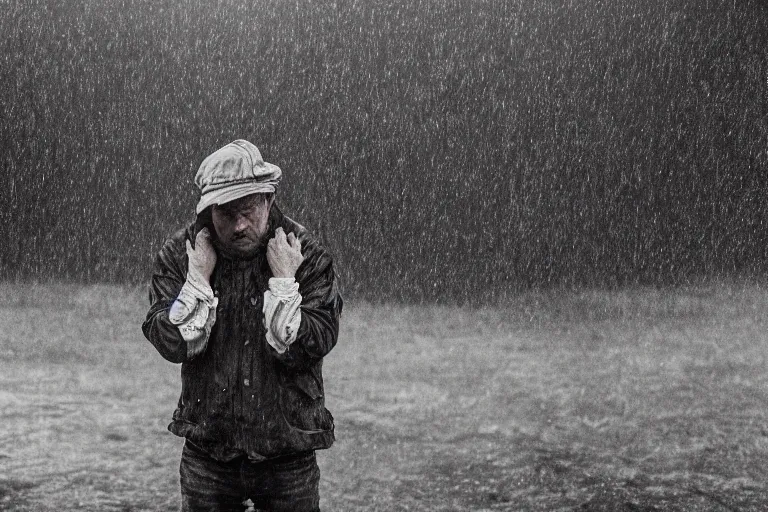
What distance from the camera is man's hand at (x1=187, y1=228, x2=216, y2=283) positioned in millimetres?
3225

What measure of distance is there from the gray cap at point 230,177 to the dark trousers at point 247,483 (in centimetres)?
97

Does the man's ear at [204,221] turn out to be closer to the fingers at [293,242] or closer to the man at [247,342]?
the man at [247,342]

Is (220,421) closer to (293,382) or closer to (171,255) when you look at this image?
(293,382)

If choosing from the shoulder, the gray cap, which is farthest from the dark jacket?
the gray cap

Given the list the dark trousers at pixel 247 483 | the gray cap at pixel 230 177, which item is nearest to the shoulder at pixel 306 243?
the gray cap at pixel 230 177

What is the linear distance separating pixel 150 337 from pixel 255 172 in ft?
2.28

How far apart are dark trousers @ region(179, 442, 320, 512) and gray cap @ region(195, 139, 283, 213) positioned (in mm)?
969

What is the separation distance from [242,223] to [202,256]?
0.19 m

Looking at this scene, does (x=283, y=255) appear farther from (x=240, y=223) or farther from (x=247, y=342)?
(x=247, y=342)

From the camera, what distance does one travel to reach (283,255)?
3.23 meters

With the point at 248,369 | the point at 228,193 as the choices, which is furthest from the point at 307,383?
the point at 228,193

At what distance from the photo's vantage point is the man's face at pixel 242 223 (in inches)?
125

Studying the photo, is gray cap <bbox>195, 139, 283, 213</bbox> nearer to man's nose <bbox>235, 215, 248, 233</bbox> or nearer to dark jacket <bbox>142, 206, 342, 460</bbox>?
man's nose <bbox>235, 215, 248, 233</bbox>

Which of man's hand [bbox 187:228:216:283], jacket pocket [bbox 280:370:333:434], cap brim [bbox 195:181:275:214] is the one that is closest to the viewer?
cap brim [bbox 195:181:275:214]
